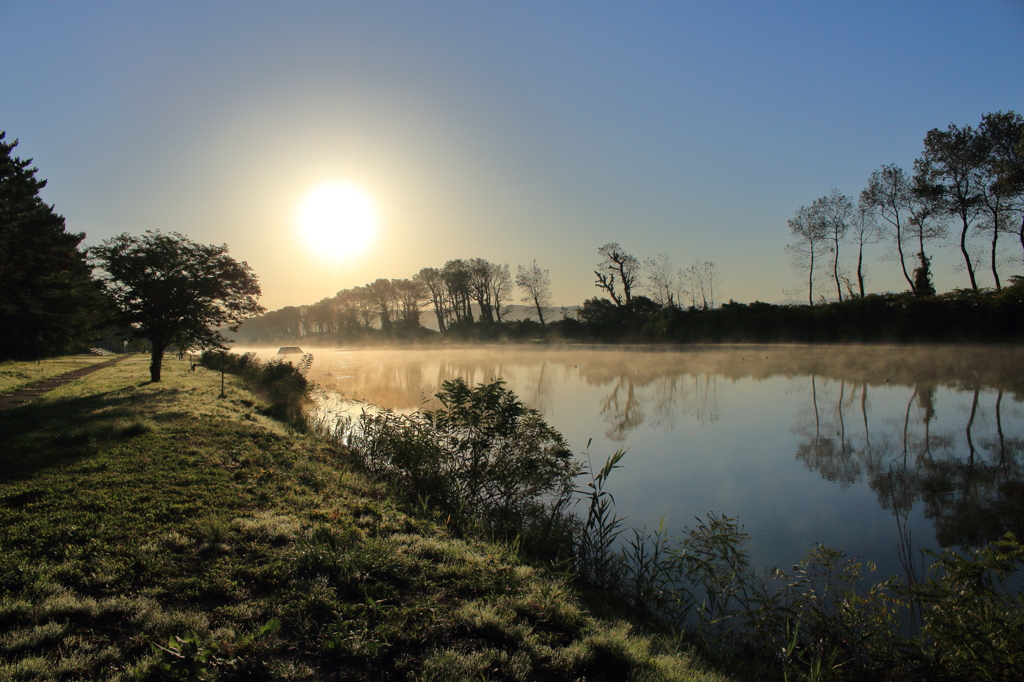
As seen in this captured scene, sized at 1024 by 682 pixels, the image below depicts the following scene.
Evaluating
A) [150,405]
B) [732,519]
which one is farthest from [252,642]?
[150,405]

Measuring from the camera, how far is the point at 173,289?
19875 mm

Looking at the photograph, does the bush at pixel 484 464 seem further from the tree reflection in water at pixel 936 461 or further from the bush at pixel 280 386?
the bush at pixel 280 386

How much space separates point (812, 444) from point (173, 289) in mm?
23405

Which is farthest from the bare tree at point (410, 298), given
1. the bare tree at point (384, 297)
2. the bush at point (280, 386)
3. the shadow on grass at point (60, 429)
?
the shadow on grass at point (60, 429)

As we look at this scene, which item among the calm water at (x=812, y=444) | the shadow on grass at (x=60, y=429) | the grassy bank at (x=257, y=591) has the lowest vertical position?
the calm water at (x=812, y=444)

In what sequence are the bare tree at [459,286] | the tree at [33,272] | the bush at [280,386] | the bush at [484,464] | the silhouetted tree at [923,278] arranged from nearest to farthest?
the bush at [484,464], the tree at [33,272], the bush at [280,386], the silhouetted tree at [923,278], the bare tree at [459,286]

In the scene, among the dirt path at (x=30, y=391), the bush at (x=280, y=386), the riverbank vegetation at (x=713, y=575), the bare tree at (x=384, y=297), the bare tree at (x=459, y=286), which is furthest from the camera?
the bare tree at (x=384, y=297)

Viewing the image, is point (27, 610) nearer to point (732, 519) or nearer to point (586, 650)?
point (586, 650)

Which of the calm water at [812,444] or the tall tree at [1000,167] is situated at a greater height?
the tall tree at [1000,167]

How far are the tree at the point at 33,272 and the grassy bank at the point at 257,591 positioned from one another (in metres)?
10.6

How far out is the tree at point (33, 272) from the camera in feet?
46.3

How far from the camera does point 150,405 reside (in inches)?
521

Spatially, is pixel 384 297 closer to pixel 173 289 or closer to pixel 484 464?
pixel 173 289

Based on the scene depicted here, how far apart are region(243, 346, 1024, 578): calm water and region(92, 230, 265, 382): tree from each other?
650 centimetres
